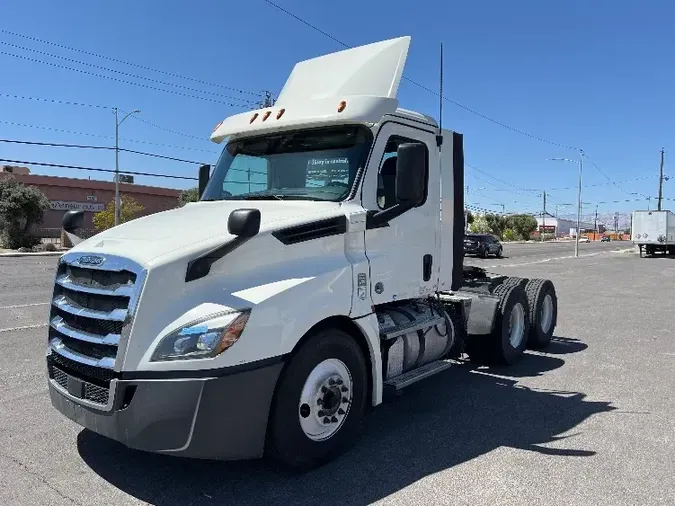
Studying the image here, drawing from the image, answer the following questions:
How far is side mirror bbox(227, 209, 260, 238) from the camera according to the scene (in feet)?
12.0

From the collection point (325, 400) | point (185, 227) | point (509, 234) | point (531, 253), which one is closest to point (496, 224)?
point (509, 234)

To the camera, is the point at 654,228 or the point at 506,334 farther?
the point at 654,228

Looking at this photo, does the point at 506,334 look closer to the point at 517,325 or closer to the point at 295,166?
the point at 517,325

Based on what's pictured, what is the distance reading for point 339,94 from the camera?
18.4 feet

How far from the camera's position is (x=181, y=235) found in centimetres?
399

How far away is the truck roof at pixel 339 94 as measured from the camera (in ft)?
16.0

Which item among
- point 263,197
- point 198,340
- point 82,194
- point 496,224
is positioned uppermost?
point 82,194

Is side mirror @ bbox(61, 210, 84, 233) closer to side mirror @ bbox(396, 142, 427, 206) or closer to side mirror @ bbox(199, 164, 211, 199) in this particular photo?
side mirror @ bbox(199, 164, 211, 199)

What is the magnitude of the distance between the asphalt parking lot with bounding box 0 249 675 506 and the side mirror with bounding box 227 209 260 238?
1.70 metres

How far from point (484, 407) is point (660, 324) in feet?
23.4

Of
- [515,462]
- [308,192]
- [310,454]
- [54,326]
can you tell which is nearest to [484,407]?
[515,462]

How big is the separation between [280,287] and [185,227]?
86 cm

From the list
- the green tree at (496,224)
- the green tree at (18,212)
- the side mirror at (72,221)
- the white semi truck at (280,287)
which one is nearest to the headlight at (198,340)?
the white semi truck at (280,287)

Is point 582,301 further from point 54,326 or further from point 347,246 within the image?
point 54,326
